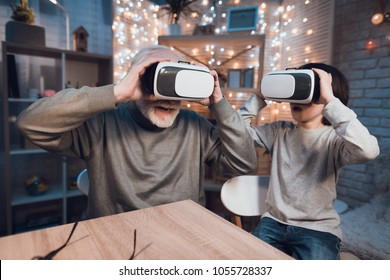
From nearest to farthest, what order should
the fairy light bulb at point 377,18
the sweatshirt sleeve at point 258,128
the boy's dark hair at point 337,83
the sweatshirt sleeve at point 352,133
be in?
the sweatshirt sleeve at point 352,133
the boy's dark hair at point 337,83
the sweatshirt sleeve at point 258,128
the fairy light bulb at point 377,18

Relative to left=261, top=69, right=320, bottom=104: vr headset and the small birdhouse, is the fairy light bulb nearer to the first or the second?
left=261, top=69, right=320, bottom=104: vr headset

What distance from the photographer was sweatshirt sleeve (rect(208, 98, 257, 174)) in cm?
87

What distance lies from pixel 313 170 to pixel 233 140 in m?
0.31

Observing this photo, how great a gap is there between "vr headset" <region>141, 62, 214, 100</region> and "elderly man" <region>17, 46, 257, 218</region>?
11cm

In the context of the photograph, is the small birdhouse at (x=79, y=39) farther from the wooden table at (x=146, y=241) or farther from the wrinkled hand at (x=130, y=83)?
the wooden table at (x=146, y=241)

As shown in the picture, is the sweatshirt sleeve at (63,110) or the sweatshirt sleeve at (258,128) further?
the sweatshirt sleeve at (258,128)

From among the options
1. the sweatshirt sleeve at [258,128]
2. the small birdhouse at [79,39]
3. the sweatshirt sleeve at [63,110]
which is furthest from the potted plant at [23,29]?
the sweatshirt sleeve at [258,128]

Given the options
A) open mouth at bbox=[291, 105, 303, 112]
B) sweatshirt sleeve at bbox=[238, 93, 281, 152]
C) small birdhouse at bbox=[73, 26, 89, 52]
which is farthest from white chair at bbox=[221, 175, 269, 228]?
small birdhouse at bbox=[73, 26, 89, 52]

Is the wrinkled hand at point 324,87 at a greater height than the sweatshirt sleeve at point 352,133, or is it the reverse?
the wrinkled hand at point 324,87

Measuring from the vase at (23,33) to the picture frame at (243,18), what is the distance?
1.29 metres

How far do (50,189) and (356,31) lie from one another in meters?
2.43

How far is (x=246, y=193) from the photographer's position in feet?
3.72

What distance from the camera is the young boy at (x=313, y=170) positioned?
31.9 inches
